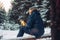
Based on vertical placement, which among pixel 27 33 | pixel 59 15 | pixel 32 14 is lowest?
pixel 59 15

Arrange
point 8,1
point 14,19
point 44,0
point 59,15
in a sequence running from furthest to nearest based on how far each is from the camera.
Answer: point 8,1, point 14,19, point 44,0, point 59,15

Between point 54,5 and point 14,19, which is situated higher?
point 14,19

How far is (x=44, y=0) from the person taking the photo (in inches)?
512

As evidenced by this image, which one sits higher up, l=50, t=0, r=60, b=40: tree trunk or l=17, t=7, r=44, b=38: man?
l=17, t=7, r=44, b=38: man

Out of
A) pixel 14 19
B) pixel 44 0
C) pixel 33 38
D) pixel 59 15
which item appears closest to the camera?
pixel 59 15

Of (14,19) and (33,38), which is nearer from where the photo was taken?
(33,38)

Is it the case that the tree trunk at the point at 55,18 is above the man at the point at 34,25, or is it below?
below

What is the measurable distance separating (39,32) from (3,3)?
1000 cm

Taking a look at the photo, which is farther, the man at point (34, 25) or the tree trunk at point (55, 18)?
the man at point (34, 25)

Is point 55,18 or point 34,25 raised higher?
point 34,25

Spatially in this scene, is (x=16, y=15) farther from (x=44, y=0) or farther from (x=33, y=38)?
(x=33, y=38)

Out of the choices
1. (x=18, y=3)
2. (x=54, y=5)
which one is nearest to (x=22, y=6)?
(x=18, y=3)

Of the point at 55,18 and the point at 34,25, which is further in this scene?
the point at 34,25

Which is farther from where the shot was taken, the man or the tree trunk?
the man
